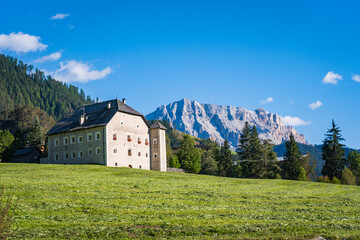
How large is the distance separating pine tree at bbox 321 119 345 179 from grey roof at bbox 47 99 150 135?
41.4m

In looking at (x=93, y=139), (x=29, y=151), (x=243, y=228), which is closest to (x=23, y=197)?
(x=243, y=228)

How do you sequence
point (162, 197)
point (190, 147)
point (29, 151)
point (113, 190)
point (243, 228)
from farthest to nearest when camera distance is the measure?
1. point (190, 147)
2. point (29, 151)
3. point (113, 190)
4. point (162, 197)
5. point (243, 228)

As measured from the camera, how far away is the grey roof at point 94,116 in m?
61.7

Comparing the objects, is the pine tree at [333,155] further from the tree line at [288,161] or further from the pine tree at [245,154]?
the pine tree at [245,154]

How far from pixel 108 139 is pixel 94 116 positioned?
696 centimetres

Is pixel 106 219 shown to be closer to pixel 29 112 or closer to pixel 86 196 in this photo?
pixel 86 196

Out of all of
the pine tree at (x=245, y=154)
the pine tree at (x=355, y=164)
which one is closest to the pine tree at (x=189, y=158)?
the pine tree at (x=245, y=154)

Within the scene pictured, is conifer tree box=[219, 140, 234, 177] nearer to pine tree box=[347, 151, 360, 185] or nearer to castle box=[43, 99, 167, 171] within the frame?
pine tree box=[347, 151, 360, 185]

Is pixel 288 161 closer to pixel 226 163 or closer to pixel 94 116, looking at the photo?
pixel 226 163

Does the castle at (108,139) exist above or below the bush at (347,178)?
above

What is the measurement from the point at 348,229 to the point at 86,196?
15.6 meters

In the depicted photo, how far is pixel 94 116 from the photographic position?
210 ft

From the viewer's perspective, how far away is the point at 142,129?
67875mm

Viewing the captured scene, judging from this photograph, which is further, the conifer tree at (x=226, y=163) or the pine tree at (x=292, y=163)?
the conifer tree at (x=226, y=163)
